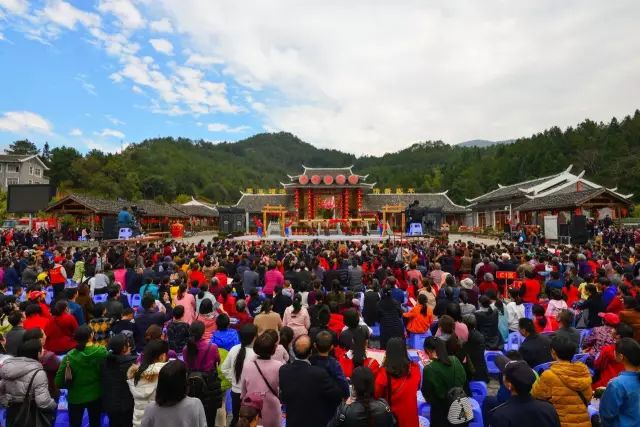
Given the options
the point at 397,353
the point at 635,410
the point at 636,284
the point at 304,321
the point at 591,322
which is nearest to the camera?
the point at 635,410

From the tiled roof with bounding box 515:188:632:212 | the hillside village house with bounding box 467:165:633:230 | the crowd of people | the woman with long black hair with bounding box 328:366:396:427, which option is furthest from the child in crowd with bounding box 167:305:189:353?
the tiled roof with bounding box 515:188:632:212

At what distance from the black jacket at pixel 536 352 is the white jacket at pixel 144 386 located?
3303 mm

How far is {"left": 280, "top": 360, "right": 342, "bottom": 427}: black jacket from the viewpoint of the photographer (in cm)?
303

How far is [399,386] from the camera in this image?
10.0ft

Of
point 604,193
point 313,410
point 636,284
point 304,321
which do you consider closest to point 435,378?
point 313,410

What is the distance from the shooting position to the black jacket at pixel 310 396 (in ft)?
9.93

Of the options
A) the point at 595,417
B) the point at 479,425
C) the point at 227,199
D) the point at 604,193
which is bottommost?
the point at 479,425

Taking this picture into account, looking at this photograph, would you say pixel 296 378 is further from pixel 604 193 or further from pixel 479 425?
pixel 604 193

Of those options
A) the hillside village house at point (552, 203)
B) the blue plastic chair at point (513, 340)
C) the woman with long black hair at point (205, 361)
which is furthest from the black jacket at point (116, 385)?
the hillside village house at point (552, 203)

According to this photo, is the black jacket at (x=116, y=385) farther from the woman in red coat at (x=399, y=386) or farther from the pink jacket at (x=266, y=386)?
the woman in red coat at (x=399, y=386)

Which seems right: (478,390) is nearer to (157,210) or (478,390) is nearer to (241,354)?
(241,354)

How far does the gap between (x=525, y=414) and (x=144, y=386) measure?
280 centimetres

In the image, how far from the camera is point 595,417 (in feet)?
11.0

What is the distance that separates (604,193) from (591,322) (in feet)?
61.6
